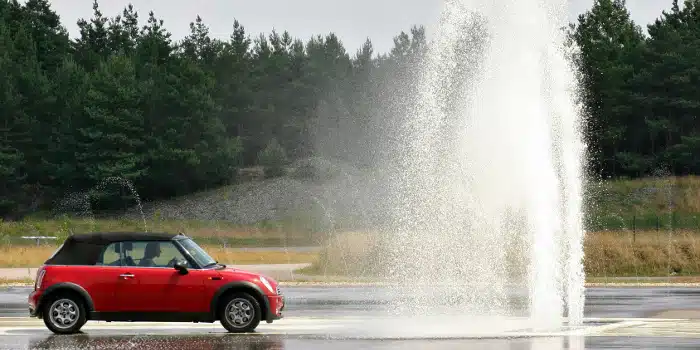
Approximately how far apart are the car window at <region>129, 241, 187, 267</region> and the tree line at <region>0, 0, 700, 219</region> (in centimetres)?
7427

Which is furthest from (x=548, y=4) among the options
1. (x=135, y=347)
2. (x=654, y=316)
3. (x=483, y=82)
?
(x=135, y=347)

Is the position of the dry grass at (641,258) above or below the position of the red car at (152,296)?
above

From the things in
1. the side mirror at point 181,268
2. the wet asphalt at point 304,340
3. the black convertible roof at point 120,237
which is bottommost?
the wet asphalt at point 304,340

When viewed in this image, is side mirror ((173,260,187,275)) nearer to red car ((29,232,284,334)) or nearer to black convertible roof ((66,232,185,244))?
red car ((29,232,284,334))

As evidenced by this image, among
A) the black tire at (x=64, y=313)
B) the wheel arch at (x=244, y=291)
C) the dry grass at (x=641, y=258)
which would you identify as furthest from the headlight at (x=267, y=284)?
the dry grass at (x=641, y=258)

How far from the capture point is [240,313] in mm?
19578

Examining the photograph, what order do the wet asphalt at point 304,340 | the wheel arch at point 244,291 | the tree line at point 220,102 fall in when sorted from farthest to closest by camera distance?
the tree line at point 220,102
the wheel arch at point 244,291
the wet asphalt at point 304,340

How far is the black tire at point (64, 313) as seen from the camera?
19.6 metres

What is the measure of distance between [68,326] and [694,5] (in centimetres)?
9819

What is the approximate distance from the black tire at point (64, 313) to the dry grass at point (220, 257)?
22.7 metres

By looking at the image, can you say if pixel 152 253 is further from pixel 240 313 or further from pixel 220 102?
pixel 220 102

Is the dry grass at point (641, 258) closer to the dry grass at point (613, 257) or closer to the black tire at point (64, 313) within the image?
the dry grass at point (613, 257)

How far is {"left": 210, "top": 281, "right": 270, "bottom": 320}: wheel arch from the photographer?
767 inches

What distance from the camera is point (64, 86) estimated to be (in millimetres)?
114812
